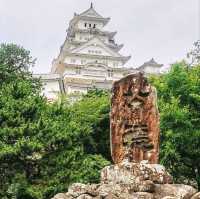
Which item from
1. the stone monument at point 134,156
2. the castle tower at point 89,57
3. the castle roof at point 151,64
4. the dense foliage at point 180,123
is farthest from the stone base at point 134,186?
the castle roof at point 151,64

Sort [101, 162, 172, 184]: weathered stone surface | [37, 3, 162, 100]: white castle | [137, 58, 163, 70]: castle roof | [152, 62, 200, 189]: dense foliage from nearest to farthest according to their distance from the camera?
[101, 162, 172, 184]: weathered stone surface
[152, 62, 200, 189]: dense foliage
[37, 3, 162, 100]: white castle
[137, 58, 163, 70]: castle roof

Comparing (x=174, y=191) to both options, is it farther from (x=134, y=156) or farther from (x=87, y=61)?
(x=87, y=61)

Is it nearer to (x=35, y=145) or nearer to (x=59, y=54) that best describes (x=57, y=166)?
(x=35, y=145)

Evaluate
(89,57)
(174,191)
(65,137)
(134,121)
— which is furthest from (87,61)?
(174,191)

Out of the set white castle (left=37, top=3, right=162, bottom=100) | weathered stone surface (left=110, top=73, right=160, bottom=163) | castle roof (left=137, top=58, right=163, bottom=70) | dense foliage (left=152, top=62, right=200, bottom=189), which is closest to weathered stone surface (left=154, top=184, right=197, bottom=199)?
weathered stone surface (left=110, top=73, right=160, bottom=163)

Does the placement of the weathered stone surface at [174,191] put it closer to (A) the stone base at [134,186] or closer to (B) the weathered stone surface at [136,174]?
(A) the stone base at [134,186]

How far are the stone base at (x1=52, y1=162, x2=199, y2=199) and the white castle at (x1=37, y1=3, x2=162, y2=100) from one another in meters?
33.1

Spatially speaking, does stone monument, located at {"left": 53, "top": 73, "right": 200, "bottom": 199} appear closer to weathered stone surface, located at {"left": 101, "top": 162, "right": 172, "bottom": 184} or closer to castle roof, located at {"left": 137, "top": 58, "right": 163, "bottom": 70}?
weathered stone surface, located at {"left": 101, "top": 162, "right": 172, "bottom": 184}

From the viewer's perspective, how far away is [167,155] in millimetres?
Answer: 19703

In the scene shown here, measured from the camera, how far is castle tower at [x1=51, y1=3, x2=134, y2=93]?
50031 mm

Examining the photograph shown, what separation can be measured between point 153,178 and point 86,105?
46.5 feet

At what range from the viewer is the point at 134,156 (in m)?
12.4

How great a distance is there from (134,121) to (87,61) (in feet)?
143

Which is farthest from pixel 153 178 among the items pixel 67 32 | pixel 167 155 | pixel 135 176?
pixel 67 32
